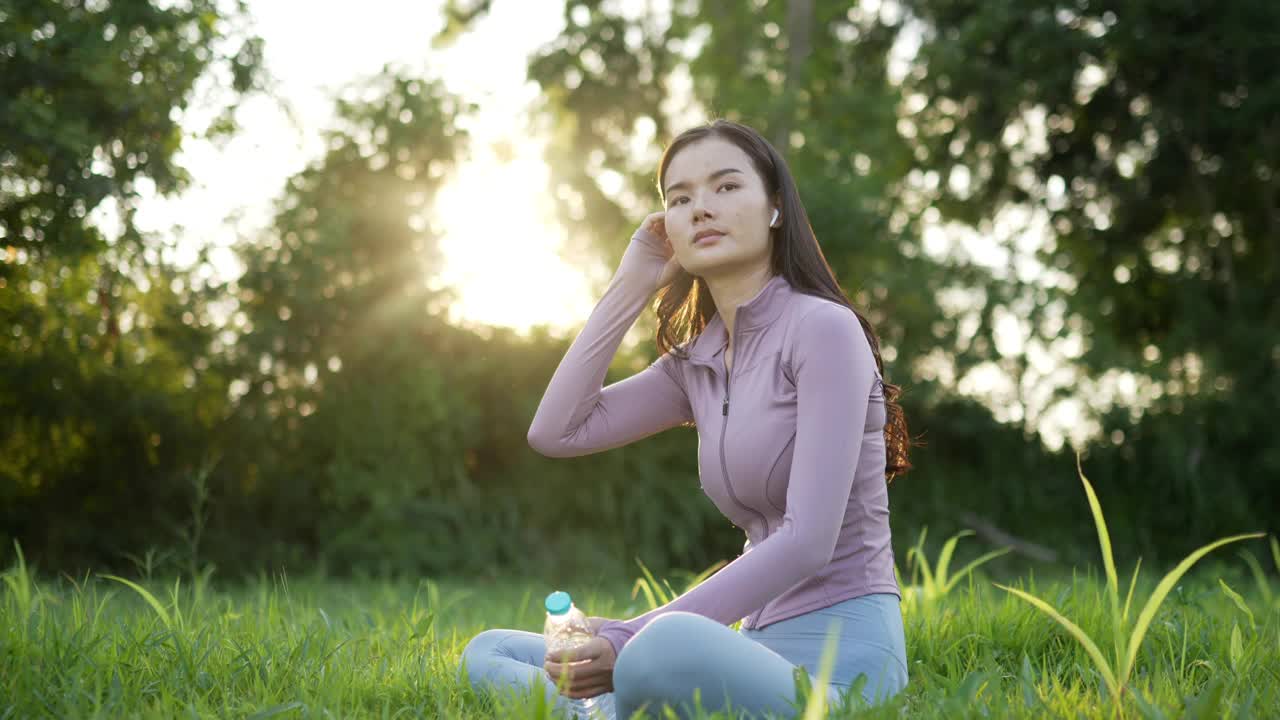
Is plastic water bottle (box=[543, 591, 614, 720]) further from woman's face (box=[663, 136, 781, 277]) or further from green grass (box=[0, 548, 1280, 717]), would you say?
woman's face (box=[663, 136, 781, 277])

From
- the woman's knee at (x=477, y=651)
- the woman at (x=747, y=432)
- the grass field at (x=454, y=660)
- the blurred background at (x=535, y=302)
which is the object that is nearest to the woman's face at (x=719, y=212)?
the woman at (x=747, y=432)

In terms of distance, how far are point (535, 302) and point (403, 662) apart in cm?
788

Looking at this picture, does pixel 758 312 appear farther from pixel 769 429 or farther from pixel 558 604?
pixel 558 604

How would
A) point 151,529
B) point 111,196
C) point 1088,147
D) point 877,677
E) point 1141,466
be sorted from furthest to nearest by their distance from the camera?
1. point 1088,147
2. point 1141,466
3. point 151,529
4. point 111,196
5. point 877,677

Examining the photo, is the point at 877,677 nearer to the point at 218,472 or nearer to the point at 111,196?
the point at 111,196

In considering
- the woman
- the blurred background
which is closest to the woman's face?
the woman

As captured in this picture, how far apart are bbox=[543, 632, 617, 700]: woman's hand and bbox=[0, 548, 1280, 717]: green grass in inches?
3.6

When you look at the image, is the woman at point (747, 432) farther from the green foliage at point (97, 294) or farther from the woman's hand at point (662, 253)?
the green foliage at point (97, 294)

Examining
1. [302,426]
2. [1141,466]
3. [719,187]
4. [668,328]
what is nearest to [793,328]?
[719,187]

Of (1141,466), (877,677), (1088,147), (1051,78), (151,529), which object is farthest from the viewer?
(1088,147)

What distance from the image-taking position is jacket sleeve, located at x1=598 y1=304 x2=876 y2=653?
2256 millimetres

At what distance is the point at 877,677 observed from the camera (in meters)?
2.43

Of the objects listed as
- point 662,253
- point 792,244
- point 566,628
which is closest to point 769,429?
point 792,244

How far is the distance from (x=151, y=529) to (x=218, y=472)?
72 centimetres
